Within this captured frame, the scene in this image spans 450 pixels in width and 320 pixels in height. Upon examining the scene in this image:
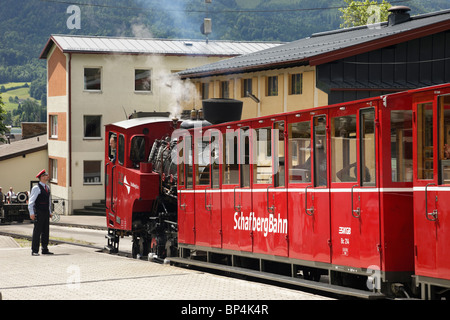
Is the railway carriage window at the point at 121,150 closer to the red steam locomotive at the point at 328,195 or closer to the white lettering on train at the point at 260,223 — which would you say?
the red steam locomotive at the point at 328,195

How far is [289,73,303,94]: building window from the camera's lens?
98.4ft

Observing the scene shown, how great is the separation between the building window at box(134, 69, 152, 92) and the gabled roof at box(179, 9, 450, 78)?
46.0 ft

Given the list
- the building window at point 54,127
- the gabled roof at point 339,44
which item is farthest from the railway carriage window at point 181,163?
the building window at point 54,127

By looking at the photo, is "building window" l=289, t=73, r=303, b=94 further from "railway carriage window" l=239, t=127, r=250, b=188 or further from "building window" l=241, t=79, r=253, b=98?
"railway carriage window" l=239, t=127, r=250, b=188

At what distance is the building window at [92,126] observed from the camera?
4878cm

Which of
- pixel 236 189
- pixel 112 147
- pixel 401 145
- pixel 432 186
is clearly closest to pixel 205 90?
pixel 112 147

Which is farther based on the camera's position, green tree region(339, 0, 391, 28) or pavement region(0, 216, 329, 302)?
green tree region(339, 0, 391, 28)

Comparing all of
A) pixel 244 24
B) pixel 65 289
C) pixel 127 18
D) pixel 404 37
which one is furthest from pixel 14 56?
pixel 65 289

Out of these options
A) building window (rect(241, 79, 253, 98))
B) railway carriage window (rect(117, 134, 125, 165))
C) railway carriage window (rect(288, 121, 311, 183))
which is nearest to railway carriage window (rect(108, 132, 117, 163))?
railway carriage window (rect(117, 134, 125, 165))

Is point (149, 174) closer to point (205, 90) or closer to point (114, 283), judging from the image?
point (114, 283)

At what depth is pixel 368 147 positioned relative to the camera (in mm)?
9891

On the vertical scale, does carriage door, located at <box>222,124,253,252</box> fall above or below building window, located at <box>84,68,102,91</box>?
below

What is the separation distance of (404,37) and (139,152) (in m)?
11.1
